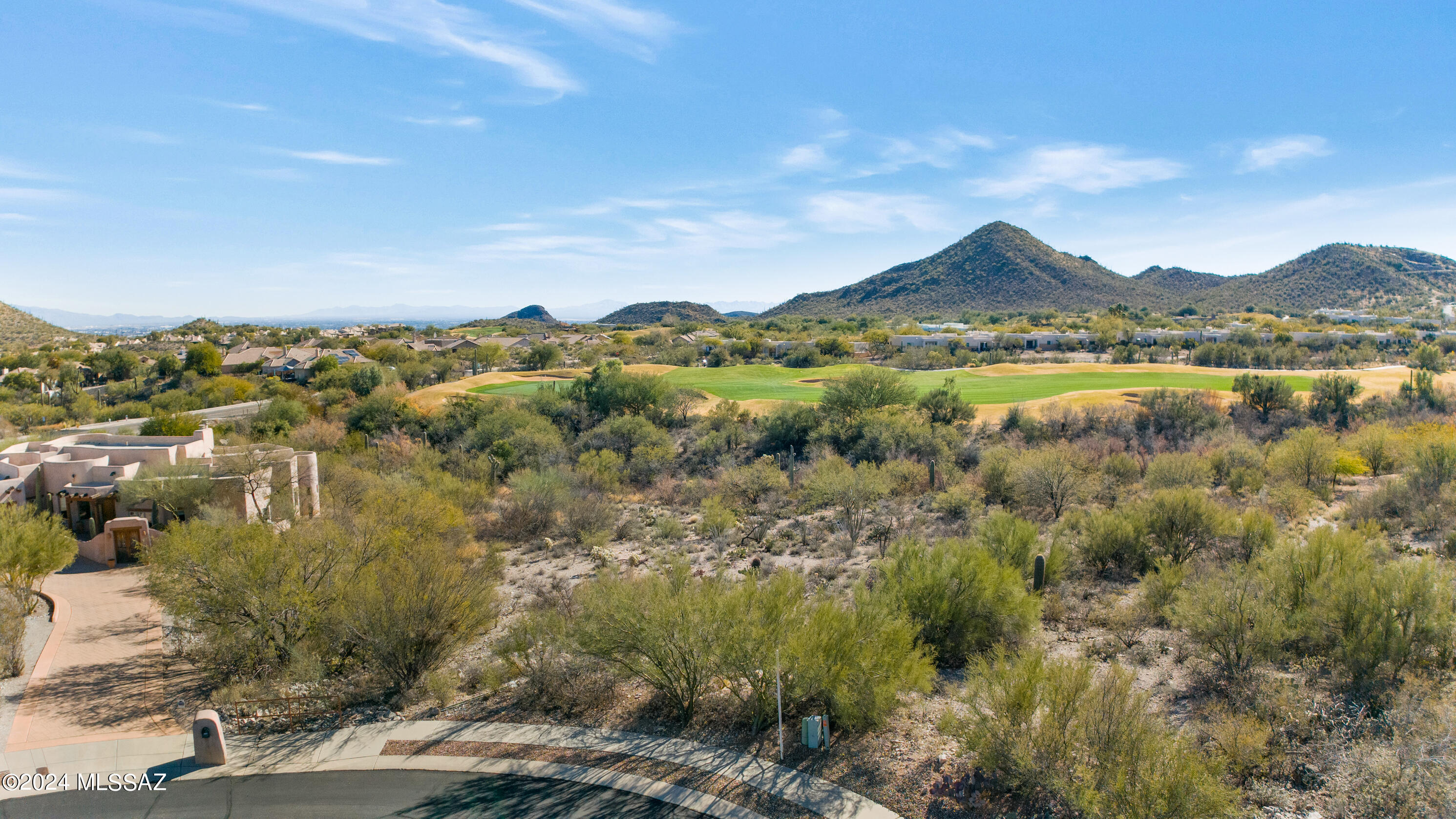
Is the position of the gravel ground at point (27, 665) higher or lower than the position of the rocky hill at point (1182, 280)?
lower

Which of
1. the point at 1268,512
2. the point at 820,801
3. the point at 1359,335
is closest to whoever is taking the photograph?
the point at 820,801

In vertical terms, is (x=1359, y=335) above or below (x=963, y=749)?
above

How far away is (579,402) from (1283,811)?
3543 centimetres

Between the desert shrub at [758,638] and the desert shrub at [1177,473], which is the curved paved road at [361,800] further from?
the desert shrub at [1177,473]

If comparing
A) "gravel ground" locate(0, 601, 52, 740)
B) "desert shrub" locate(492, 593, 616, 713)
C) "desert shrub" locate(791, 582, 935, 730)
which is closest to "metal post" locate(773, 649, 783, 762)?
"desert shrub" locate(791, 582, 935, 730)

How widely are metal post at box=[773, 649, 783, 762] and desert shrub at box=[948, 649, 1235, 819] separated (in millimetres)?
2511

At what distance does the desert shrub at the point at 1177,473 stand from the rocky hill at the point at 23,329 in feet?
355

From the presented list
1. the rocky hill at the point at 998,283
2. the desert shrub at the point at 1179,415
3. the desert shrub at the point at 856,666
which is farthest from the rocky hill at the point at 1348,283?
the desert shrub at the point at 856,666

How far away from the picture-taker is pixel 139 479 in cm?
2462

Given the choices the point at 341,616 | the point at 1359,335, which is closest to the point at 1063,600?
the point at 341,616

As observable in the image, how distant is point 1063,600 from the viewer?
1738cm

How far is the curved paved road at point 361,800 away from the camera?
1035 cm

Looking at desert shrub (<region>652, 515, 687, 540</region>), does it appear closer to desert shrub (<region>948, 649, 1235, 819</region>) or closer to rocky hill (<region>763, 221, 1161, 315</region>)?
desert shrub (<region>948, 649, 1235, 819</region>)

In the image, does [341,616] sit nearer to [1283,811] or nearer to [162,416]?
[1283,811]
